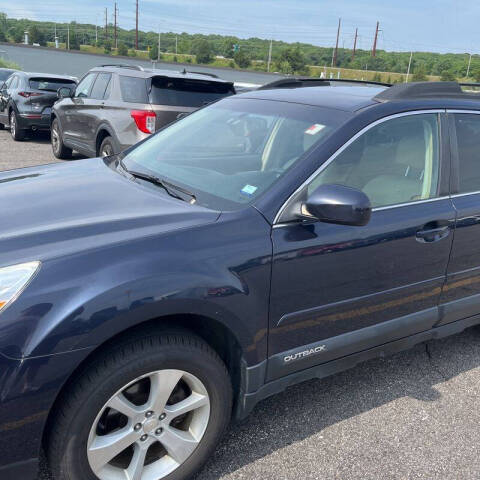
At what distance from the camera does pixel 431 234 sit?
9.53ft

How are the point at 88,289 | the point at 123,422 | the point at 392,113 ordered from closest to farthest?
the point at 88,289 → the point at 123,422 → the point at 392,113

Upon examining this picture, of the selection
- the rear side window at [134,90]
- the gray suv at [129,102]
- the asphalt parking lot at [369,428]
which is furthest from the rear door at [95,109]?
the asphalt parking lot at [369,428]

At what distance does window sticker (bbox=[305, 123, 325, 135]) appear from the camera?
8.89ft

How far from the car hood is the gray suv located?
4.77 m

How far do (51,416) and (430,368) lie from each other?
250 centimetres

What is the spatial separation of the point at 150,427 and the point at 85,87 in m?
8.24

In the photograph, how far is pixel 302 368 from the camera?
8.59 feet

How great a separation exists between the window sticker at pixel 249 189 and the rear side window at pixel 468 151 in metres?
A: 1.33

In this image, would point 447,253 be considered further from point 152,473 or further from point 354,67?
point 354,67

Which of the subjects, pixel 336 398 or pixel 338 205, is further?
pixel 336 398

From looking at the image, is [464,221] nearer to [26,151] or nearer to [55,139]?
[55,139]

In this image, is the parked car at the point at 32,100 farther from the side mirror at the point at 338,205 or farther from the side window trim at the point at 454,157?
the side mirror at the point at 338,205

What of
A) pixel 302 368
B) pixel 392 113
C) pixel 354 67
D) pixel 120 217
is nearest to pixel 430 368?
pixel 302 368

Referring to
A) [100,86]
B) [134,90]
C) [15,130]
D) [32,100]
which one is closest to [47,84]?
[32,100]
